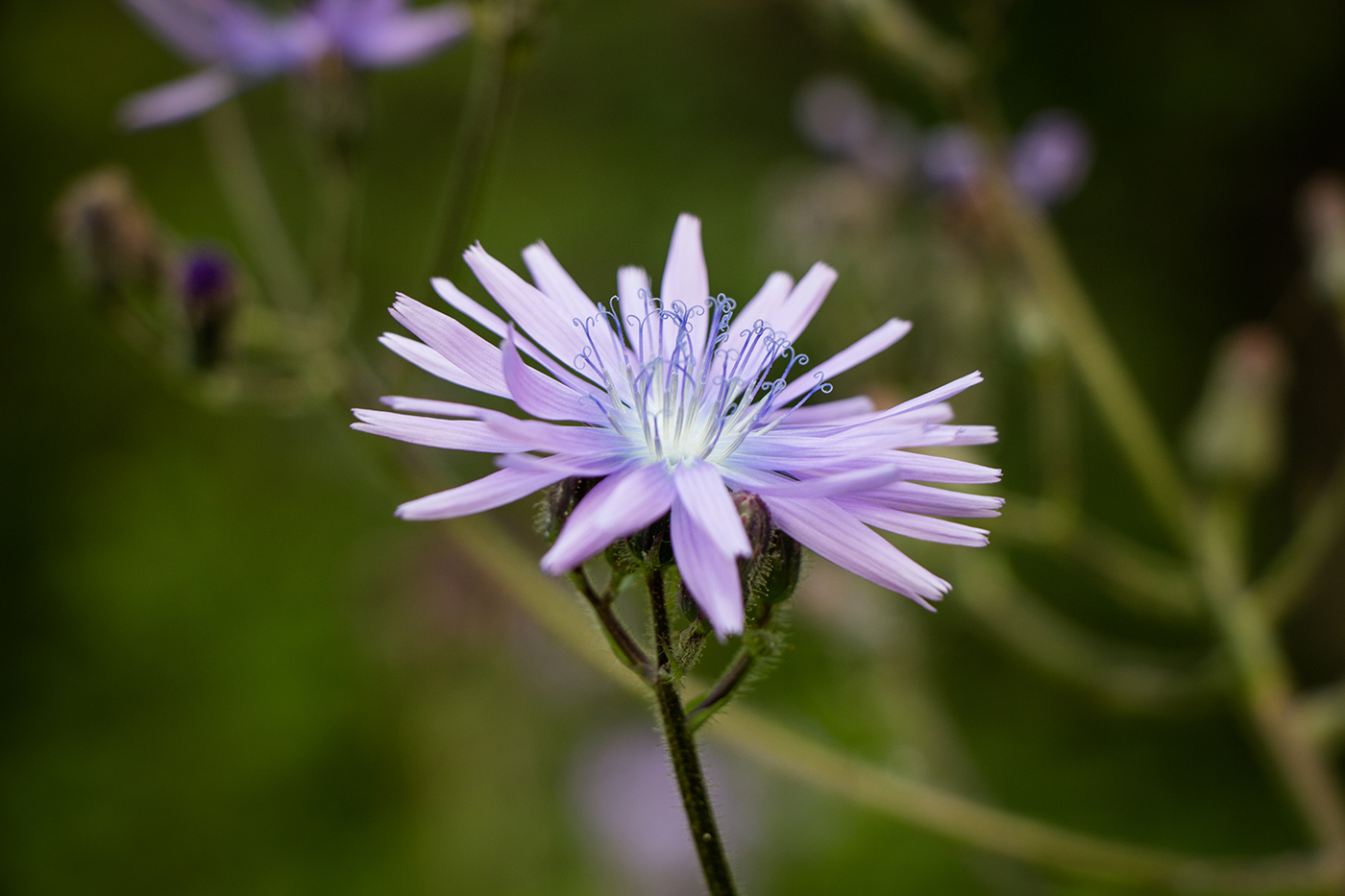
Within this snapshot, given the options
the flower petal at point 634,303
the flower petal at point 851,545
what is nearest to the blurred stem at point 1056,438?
the flower petal at point 634,303

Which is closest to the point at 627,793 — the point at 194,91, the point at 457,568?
the point at 457,568

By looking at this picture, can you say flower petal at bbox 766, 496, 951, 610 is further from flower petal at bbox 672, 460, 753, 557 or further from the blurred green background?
the blurred green background

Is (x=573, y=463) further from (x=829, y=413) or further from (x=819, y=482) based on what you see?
(x=829, y=413)

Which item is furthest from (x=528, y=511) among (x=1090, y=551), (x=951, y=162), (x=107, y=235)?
(x=1090, y=551)

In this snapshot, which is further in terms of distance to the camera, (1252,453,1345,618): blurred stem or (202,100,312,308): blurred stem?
(202,100,312,308): blurred stem

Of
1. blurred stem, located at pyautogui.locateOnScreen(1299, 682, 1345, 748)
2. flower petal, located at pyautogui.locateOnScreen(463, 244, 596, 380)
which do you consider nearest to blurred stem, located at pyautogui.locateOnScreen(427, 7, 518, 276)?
flower petal, located at pyautogui.locateOnScreen(463, 244, 596, 380)

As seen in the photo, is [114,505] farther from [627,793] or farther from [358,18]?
[358,18]
